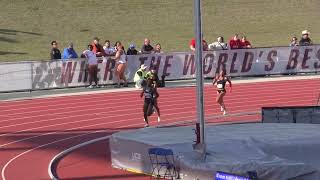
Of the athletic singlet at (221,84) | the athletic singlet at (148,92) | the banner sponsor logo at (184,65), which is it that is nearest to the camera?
the athletic singlet at (148,92)

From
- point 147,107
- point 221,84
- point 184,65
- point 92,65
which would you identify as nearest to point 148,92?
point 147,107

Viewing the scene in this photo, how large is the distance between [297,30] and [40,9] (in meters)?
18.8

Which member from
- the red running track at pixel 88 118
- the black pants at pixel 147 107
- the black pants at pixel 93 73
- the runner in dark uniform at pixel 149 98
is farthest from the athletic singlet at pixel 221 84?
the black pants at pixel 93 73

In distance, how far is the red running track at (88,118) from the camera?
14242mm

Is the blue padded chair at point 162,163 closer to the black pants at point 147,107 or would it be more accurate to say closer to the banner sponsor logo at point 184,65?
the black pants at point 147,107

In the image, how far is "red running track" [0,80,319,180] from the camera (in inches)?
561

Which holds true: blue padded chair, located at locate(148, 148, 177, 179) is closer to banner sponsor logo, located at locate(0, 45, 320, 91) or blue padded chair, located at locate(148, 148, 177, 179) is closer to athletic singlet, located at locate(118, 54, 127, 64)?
banner sponsor logo, located at locate(0, 45, 320, 91)

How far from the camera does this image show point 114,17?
54.5m

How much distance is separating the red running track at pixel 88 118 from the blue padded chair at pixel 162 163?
60 cm

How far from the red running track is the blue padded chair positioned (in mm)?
603

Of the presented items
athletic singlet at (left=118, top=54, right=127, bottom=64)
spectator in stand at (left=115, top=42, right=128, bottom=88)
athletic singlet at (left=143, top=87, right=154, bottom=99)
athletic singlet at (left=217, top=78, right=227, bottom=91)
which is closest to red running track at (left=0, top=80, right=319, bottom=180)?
athletic singlet at (left=217, top=78, right=227, bottom=91)

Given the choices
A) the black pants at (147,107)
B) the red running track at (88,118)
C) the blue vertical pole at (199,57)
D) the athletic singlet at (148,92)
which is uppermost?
the blue vertical pole at (199,57)

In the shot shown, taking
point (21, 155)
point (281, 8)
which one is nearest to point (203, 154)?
point (21, 155)

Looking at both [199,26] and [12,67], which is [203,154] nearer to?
[199,26]
